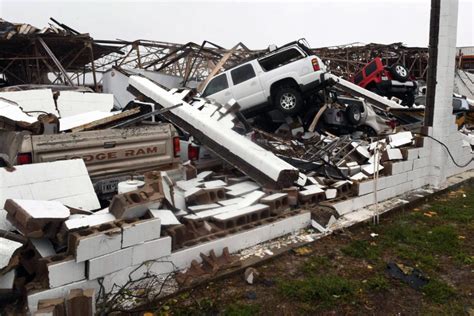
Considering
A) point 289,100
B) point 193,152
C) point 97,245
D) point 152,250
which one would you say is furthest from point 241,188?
point 289,100

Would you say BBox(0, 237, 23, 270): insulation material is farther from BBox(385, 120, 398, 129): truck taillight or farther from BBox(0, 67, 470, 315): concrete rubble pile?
BBox(385, 120, 398, 129): truck taillight

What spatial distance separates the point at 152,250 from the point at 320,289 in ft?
5.60

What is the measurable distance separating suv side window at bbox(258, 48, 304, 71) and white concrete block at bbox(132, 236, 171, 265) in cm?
783

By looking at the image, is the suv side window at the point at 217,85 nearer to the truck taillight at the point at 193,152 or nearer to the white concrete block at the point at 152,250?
the truck taillight at the point at 193,152

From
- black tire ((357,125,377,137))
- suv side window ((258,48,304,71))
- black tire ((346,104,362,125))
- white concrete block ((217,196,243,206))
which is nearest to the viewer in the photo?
white concrete block ((217,196,243,206))

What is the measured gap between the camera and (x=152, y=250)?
3.59 m

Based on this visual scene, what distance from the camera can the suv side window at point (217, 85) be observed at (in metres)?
10.7

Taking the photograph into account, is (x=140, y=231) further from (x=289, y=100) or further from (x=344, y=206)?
(x=289, y=100)

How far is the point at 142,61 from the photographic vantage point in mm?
18516

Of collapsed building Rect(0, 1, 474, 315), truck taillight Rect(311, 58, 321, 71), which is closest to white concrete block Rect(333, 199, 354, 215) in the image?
collapsed building Rect(0, 1, 474, 315)

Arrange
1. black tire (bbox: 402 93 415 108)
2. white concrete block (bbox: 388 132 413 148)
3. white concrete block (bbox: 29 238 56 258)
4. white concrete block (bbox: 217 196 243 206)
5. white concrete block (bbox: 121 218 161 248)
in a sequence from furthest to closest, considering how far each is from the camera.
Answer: black tire (bbox: 402 93 415 108), white concrete block (bbox: 388 132 413 148), white concrete block (bbox: 217 196 243 206), white concrete block (bbox: 121 218 161 248), white concrete block (bbox: 29 238 56 258)

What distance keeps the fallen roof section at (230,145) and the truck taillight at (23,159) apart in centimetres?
286

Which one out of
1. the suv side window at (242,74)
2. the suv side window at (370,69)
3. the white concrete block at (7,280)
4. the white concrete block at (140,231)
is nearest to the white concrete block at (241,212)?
the white concrete block at (140,231)

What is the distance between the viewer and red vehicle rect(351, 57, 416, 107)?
1471 centimetres
